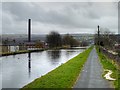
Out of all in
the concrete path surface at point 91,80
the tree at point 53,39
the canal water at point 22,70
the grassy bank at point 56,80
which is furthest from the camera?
the tree at point 53,39

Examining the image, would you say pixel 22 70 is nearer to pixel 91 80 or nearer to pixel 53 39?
pixel 91 80

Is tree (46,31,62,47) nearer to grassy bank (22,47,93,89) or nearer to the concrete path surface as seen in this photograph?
grassy bank (22,47,93,89)

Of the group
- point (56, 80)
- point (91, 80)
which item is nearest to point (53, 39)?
point (56, 80)

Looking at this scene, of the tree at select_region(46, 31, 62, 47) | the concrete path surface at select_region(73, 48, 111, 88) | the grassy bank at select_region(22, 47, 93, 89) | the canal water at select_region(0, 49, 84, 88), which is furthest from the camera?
the tree at select_region(46, 31, 62, 47)

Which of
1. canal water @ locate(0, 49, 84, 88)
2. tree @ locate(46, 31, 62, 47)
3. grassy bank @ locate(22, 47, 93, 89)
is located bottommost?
canal water @ locate(0, 49, 84, 88)

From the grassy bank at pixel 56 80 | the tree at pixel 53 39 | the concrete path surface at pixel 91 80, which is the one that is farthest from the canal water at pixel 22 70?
the tree at pixel 53 39

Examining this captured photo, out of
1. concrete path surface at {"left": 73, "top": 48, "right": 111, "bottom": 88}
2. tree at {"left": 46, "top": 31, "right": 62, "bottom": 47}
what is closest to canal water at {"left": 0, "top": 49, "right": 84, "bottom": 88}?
concrete path surface at {"left": 73, "top": 48, "right": 111, "bottom": 88}

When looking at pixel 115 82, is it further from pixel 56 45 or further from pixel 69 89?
pixel 56 45

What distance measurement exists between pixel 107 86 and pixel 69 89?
2241mm

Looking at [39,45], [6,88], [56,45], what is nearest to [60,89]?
[6,88]

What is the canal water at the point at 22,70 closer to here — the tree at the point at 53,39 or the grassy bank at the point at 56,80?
the grassy bank at the point at 56,80

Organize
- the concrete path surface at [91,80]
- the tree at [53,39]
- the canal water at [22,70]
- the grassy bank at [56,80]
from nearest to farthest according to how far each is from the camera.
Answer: the concrete path surface at [91,80] < the grassy bank at [56,80] < the canal water at [22,70] < the tree at [53,39]

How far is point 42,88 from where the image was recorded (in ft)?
45.6

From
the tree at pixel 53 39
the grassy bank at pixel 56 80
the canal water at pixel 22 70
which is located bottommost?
the canal water at pixel 22 70
